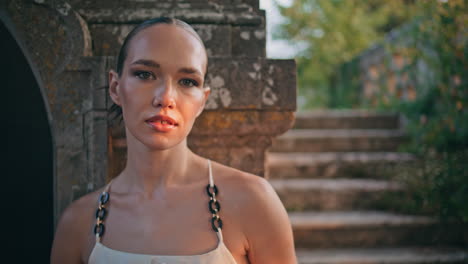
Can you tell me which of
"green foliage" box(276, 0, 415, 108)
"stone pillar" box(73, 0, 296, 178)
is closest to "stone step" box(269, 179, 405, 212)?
"stone pillar" box(73, 0, 296, 178)

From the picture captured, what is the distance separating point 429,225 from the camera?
3074mm

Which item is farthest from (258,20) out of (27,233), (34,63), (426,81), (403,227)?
(426,81)

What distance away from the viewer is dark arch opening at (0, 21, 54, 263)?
6.04 ft

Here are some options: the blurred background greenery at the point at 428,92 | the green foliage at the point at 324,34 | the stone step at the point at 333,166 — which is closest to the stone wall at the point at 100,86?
the blurred background greenery at the point at 428,92

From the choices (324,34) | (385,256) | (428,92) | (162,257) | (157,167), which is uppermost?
(324,34)

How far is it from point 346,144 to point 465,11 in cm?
185

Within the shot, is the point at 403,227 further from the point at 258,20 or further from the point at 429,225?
the point at 258,20

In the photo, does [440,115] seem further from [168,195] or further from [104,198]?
[104,198]

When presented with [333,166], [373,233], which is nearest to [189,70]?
Result: [373,233]

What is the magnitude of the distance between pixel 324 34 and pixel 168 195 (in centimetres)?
970

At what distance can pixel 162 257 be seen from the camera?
1.12m

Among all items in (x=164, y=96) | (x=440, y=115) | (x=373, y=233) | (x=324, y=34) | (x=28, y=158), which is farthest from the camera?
(x=324, y=34)

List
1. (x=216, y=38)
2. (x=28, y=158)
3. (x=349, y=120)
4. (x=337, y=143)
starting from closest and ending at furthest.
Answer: (x=216, y=38) → (x=28, y=158) → (x=337, y=143) → (x=349, y=120)

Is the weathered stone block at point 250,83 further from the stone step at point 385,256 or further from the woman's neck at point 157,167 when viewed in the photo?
the stone step at point 385,256
